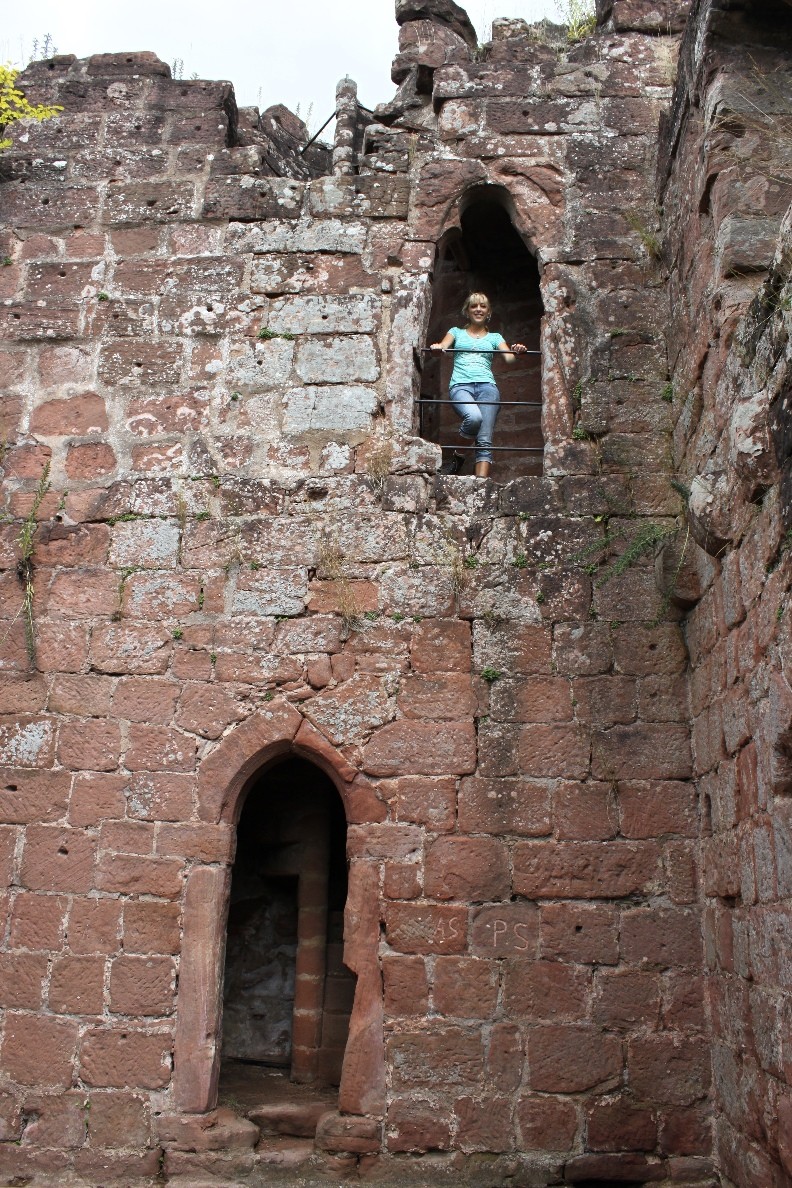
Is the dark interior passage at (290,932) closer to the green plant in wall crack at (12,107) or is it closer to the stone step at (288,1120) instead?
the stone step at (288,1120)

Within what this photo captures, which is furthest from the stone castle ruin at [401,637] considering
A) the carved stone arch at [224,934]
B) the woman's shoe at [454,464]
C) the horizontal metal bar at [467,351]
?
the woman's shoe at [454,464]

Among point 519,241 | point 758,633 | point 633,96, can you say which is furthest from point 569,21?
point 758,633

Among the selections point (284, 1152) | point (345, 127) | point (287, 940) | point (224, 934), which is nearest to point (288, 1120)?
point (284, 1152)

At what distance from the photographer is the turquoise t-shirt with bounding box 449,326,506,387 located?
21.7 ft

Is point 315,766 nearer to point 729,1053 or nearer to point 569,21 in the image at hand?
point 729,1053

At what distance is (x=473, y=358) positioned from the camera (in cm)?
669

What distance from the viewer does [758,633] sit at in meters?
4.36

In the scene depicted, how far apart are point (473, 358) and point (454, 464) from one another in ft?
2.26

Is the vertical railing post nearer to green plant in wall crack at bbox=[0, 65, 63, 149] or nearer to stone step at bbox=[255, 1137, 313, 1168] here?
green plant in wall crack at bbox=[0, 65, 63, 149]

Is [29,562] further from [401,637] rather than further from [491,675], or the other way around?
[491,675]

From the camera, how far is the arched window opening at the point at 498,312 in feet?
22.9

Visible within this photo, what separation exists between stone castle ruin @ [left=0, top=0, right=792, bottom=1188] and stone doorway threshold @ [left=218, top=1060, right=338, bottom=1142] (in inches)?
1.1

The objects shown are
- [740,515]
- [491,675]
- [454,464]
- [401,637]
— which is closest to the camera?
[740,515]

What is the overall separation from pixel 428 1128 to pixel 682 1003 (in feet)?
4.16
